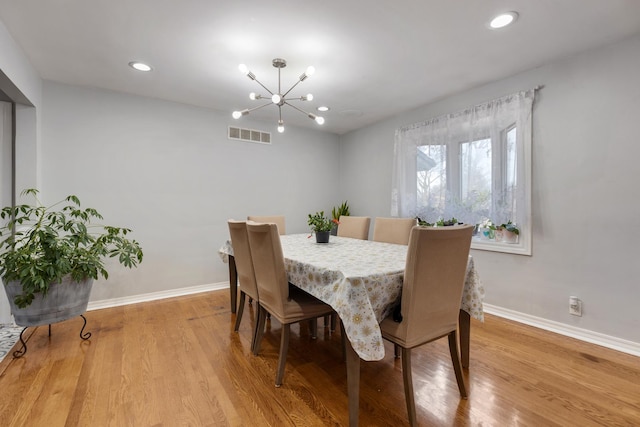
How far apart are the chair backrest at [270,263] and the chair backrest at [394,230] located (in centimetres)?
130

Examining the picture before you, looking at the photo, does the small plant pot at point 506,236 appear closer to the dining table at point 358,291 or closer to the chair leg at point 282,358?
the dining table at point 358,291

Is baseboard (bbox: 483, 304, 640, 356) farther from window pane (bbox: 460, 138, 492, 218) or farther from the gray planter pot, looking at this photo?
the gray planter pot

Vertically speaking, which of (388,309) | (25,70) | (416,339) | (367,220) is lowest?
(416,339)

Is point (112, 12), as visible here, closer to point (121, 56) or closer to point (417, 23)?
point (121, 56)

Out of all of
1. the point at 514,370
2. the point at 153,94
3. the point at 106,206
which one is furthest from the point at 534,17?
the point at 106,206

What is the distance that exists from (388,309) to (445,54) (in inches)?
85.0

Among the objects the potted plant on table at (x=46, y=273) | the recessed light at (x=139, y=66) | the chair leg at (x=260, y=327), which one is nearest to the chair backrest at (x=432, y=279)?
the chair leg at (x=260, y=327)

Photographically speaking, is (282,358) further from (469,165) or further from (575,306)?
(469,165)

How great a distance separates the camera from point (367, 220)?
3139mm

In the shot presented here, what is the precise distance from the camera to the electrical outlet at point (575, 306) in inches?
95.0

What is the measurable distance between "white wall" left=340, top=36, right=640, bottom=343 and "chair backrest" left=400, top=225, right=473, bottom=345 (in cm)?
163

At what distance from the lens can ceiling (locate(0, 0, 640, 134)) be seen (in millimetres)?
1886

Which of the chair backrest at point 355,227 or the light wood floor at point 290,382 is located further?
the chair backrest at point 355,227

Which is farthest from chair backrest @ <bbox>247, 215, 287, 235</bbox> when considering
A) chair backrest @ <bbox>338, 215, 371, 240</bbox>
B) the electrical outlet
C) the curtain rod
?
the electrical outlet
